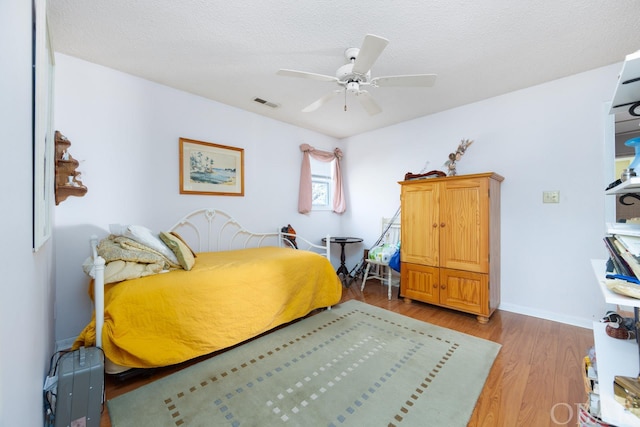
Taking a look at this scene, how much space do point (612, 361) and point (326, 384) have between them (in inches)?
54.0

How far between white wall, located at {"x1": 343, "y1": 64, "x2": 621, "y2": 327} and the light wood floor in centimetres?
34

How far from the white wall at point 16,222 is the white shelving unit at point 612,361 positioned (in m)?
1.45

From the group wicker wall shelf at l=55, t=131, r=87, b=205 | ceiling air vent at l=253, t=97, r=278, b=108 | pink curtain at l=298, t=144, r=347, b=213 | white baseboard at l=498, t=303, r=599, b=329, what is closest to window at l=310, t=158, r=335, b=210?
pink curtain at l=298, t=144, r=347, b=213

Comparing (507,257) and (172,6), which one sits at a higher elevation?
(172,6)

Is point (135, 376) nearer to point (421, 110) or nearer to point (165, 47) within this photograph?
point (165, 47)

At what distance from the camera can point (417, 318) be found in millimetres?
2666

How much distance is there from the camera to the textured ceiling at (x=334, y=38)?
5.44 feet

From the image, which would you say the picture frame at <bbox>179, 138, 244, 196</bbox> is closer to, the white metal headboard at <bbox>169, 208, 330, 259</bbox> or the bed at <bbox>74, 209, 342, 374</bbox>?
the white metal headboard at <bbox>169, 208, 330, 259</bbox>

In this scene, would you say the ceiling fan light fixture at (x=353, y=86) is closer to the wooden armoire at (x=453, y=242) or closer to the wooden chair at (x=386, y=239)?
the wooden armoire at (x=453, y=242)

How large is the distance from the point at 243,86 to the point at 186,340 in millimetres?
2385

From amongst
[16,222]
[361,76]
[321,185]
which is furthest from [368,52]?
[321,185]

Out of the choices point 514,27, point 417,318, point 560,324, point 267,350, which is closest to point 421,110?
point 514,27

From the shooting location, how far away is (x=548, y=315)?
2613 mm

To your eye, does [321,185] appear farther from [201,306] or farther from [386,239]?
[201,306]
